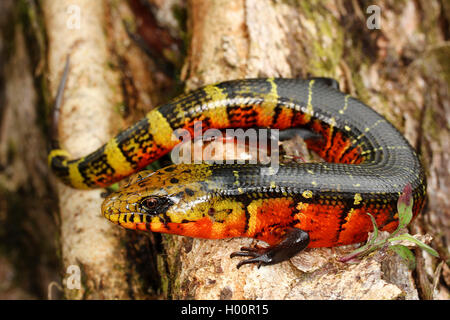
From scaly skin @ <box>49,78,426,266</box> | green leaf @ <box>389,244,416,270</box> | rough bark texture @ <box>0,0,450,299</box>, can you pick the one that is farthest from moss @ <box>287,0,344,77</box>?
green leaf @ <box>389,244,416,270</box>

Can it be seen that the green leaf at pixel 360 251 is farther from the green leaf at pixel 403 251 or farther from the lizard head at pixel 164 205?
the lizard head at pixel 164 205

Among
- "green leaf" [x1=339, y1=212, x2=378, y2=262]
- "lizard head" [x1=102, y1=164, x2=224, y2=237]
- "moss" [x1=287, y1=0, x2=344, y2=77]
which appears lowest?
"green leaf" [x1=339, y1=212, x2=378, y2=262]

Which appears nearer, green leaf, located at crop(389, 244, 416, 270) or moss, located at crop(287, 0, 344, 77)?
green leaf, located at crop(389, 244, 416, 270)

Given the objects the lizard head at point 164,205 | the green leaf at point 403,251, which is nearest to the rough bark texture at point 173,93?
the green leaf at point 403,251

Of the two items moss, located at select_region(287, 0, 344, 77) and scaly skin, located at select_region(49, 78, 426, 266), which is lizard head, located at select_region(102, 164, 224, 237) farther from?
moss, located at select_region(287, 0, 344, 77)

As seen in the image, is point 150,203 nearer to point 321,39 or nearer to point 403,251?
point 403,251


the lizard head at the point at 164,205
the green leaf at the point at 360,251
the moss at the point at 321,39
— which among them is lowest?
the green leaf at the point at 360,251

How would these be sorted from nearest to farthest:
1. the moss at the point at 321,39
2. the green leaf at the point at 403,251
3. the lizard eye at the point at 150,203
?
the green leaf at the point at 403,251, the lizard eye at the point at 150,203, the moss at the point at 321,39

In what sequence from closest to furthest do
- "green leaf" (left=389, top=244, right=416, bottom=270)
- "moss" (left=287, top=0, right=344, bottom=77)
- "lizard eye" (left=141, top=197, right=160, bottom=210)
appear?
"green leaf" (left=389, top=244, right=416, bottom=270), "lizard eye" (left=141, top=197, right=160, bottom=210), "moss" (left=287, top=0, right=344, bottom=77)

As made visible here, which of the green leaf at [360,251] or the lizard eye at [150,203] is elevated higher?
the lizard eye at [150,203]
